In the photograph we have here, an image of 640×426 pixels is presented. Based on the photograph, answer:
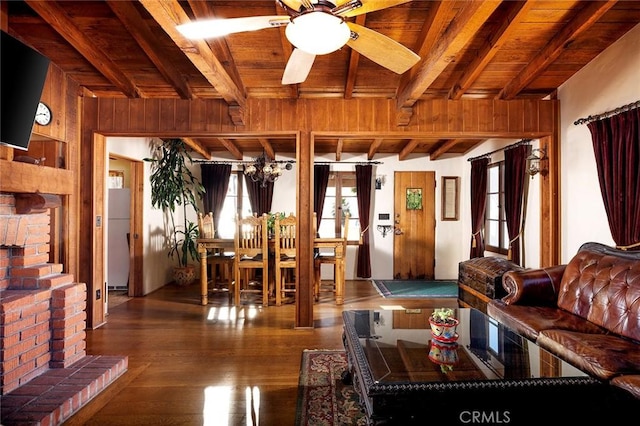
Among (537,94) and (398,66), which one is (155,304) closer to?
(398,66)

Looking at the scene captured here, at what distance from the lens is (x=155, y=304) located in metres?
4.80

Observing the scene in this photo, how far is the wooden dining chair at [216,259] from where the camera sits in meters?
5.17

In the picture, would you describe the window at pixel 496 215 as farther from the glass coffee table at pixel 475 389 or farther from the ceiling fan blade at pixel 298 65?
the ceiling fan blade at pixel 298 65

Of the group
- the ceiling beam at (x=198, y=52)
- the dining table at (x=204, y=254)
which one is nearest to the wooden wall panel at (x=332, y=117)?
the ceiling beam at (x=198, y=52)

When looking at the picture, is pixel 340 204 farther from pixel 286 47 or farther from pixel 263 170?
pixel 286 47

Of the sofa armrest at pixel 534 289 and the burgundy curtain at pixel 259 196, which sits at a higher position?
the burgundy curtain at pixel 259 196

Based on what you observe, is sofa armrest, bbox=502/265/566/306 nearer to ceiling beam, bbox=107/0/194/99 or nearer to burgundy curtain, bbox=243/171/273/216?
ceiling beam, bbox=107/0/194/99

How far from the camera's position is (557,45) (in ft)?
9.92

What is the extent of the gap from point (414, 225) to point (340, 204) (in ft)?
4.55

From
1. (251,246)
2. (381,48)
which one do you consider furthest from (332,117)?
(251,246)

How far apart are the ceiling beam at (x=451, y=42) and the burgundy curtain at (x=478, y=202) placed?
288 cm

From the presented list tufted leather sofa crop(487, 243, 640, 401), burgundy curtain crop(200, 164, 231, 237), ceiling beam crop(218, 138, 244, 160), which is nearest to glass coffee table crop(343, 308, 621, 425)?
tufted leather sofa crop(487, 243, 640, 401)

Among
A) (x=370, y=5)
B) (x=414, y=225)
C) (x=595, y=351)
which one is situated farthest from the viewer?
(x=414, y=225)

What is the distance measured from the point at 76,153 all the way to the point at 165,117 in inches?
37.6
